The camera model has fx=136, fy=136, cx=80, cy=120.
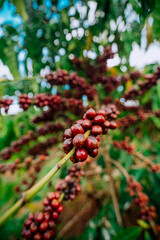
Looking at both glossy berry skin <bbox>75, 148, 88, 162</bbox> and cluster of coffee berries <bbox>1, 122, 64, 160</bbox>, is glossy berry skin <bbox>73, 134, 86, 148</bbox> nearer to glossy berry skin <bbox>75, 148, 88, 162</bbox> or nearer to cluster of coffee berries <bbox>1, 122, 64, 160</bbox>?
glossy berry skin <bbox>75, 148, 88, 162</bbox>

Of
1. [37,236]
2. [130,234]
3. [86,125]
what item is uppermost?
[86,125]

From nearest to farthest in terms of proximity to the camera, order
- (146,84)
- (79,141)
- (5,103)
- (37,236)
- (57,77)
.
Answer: (79,141) < (37,236) < (5,103) < (57,77) < (146,84)

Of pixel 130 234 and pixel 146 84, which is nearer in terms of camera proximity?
pixel 130 234

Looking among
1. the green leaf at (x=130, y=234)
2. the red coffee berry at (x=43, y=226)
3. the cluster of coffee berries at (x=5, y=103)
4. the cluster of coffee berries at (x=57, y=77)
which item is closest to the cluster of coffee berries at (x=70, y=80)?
the cluster of coffee berries at (x=57, y=77)

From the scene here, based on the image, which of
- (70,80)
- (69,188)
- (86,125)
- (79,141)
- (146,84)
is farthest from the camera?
(146,84)

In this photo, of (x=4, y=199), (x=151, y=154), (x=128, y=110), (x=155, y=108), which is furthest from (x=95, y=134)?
(x=4, y=199)

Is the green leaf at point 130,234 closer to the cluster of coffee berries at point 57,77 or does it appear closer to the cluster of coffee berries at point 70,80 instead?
the cluster of coffee berries at point 70,80

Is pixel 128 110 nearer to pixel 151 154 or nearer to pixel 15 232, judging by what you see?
pixel 151 154

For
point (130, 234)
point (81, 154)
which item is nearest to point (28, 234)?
point (81, 154)

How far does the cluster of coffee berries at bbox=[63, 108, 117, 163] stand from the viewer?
596mm

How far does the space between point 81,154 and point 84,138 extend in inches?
2.8

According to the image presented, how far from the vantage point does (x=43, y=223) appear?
33.0 inches

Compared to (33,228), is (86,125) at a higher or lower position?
higher

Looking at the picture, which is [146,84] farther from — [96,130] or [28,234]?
[28,234]
